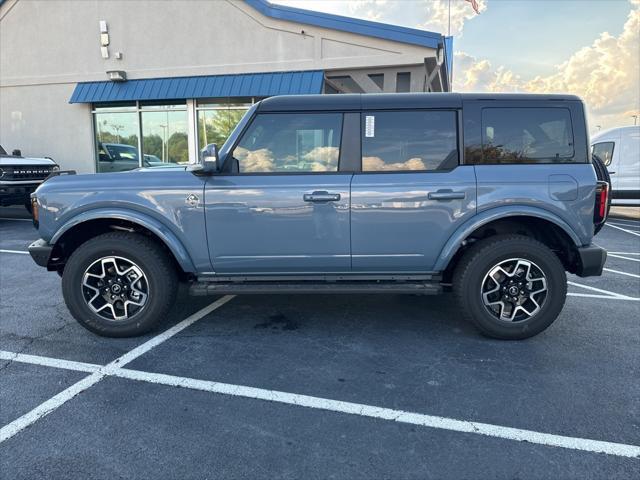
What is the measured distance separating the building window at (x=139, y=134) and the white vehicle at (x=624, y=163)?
10.9 m

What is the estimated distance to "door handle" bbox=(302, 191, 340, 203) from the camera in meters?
3.62

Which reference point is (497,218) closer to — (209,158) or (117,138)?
(209,158)

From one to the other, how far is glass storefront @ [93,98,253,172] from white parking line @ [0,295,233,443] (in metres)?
8.72

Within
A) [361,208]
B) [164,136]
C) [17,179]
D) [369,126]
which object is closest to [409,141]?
[369,126]

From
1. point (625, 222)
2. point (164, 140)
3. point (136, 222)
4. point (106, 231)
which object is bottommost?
point (625, 222)

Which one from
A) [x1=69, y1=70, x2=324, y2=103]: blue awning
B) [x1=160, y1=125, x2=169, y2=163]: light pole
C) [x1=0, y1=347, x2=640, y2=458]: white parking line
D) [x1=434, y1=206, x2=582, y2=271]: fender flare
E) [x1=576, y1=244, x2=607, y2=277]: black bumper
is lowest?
[x1=0, y1=347, x2=640, y2=458]: white parking line

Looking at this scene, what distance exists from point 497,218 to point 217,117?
32.5 ft

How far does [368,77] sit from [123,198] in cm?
855

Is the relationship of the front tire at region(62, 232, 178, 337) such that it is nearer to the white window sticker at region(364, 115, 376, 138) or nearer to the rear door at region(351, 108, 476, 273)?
the rear door at region(351, 108, 476, 273)

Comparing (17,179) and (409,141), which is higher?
(409,141)

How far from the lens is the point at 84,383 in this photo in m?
3.10

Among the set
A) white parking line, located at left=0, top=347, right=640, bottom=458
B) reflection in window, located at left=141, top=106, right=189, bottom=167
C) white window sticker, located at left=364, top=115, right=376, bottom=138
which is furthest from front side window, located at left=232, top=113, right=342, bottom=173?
reflection in window, located at left=141, top=106, right=189, bottom=167

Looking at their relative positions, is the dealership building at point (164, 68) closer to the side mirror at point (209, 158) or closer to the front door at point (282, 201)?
the front door at point (282, 201)

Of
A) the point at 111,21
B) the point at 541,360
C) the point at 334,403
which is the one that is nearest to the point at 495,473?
the point at 334,403
